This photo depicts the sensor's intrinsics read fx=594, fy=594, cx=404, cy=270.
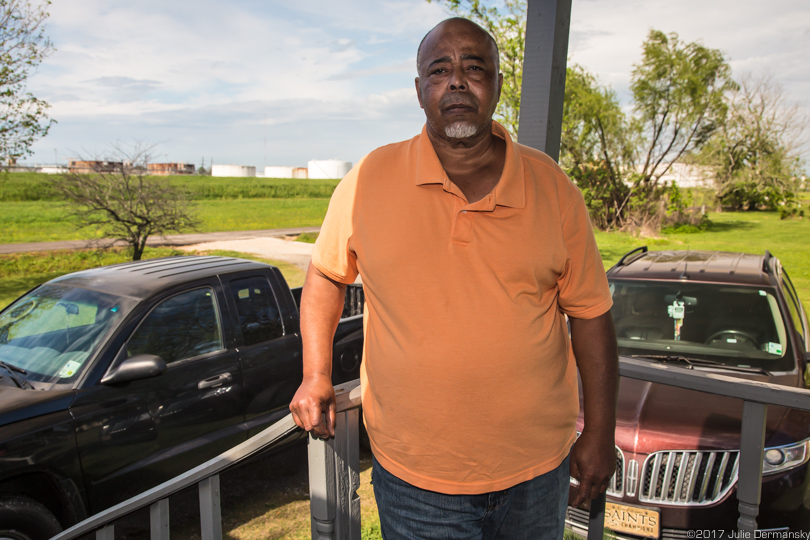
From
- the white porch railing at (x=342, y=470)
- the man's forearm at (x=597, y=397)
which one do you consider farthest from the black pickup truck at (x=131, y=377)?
the man's forearm at (x=597, y=397)

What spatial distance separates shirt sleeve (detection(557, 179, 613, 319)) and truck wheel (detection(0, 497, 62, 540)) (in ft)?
9.28

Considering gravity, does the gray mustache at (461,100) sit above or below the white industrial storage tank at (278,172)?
below

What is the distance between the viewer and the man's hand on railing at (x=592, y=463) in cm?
167

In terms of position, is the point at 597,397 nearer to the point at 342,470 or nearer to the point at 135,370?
the point at 342,470

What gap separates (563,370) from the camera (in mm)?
1623

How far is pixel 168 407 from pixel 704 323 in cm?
368

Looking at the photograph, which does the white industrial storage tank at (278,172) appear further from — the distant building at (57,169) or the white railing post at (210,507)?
the white railing post at (210,507)

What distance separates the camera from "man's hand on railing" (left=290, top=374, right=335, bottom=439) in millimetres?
1656

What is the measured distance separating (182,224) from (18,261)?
551 centimetres

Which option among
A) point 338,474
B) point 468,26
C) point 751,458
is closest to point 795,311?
point 751,458

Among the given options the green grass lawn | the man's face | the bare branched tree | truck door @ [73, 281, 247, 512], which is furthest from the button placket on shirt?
the green grass lawn

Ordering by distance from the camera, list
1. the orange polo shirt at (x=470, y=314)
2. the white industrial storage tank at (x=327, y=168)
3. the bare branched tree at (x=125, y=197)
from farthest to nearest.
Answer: the white industrial storage tank at (x=327, y=168)
the bare branched tree at (x=125, y=197)
the orange polo shirt at (x=470, y=314)

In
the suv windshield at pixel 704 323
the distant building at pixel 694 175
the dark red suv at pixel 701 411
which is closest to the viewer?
the dark red suv at pixel 701 411

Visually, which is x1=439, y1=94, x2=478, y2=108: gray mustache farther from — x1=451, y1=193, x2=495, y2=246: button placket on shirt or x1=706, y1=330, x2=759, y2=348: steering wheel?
x1=706, y1=330, x2=759, y2=348: steering wheel
